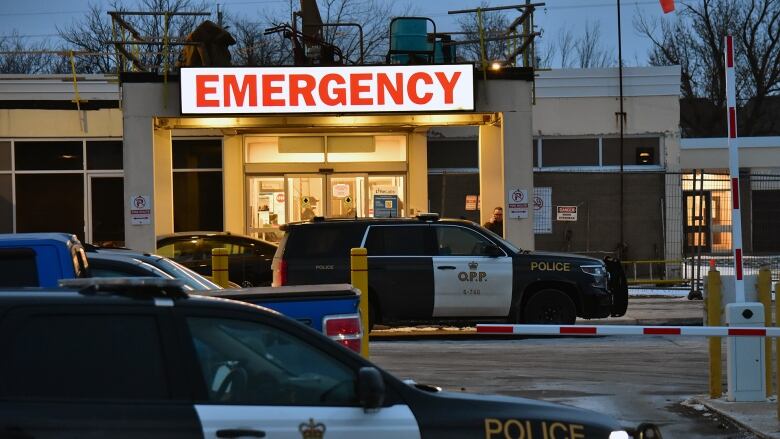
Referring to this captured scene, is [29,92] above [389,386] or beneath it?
above

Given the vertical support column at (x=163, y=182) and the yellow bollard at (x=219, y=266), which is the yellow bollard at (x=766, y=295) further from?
the vertical support column at (x=163, y=182)

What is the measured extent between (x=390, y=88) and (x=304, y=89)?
5.15 ft

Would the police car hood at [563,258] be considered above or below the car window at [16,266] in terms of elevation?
below

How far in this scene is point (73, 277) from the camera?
743cm

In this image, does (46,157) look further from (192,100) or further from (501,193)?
(501,193)

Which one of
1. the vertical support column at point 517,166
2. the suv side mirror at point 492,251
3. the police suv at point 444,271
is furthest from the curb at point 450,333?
the vertical support column at point 517,166

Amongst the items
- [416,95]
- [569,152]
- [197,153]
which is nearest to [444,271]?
[416,95]

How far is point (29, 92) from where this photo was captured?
25875 mm

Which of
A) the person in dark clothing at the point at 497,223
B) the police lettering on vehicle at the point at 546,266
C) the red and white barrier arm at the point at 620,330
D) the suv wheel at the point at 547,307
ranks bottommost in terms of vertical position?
the suv wheel at the point at 547,307

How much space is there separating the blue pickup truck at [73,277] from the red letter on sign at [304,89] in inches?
498

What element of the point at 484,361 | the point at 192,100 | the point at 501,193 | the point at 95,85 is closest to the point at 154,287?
the point at 484,361

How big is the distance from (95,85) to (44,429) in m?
22.4

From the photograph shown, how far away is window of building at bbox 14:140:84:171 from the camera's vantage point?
25.9 metres

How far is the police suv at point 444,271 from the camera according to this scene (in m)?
16.0
